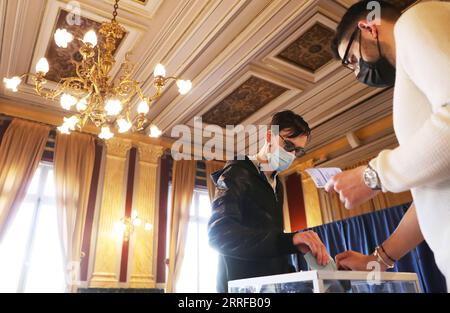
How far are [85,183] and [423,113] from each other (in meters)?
5.70

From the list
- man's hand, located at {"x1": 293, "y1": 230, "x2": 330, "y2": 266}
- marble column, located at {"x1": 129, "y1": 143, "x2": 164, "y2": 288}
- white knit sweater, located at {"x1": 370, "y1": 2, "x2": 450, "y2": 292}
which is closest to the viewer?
white knit sweater, located at {"x1": 370, "y1": 2, "x2": 450, "y2": 292}

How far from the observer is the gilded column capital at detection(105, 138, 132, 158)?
6051 millimetres

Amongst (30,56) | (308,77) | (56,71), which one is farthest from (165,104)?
(308,77)

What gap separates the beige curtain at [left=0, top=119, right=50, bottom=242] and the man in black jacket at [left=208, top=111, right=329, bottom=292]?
4.79 metres

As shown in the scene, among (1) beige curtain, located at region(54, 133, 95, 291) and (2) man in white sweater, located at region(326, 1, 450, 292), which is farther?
(1) beige curtain, located at region(54, 133, 95, 291)

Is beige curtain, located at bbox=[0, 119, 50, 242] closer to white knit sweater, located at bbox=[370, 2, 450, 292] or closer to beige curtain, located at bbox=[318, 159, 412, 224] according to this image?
beige curtain, located at bbox=[318, 159, 412, 224]

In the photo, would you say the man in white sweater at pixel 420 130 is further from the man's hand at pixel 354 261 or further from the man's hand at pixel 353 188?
the man's hand at pixel 354 261

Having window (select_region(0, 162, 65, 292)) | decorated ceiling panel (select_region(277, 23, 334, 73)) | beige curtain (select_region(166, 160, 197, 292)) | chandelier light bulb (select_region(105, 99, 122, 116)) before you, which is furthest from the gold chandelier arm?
beige curtain (select_region(166, 160, 197, 292))

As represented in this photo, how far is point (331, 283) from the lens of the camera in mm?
633

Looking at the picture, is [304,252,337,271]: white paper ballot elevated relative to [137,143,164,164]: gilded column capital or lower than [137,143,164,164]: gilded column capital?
lower

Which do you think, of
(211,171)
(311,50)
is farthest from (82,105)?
(211,171)
